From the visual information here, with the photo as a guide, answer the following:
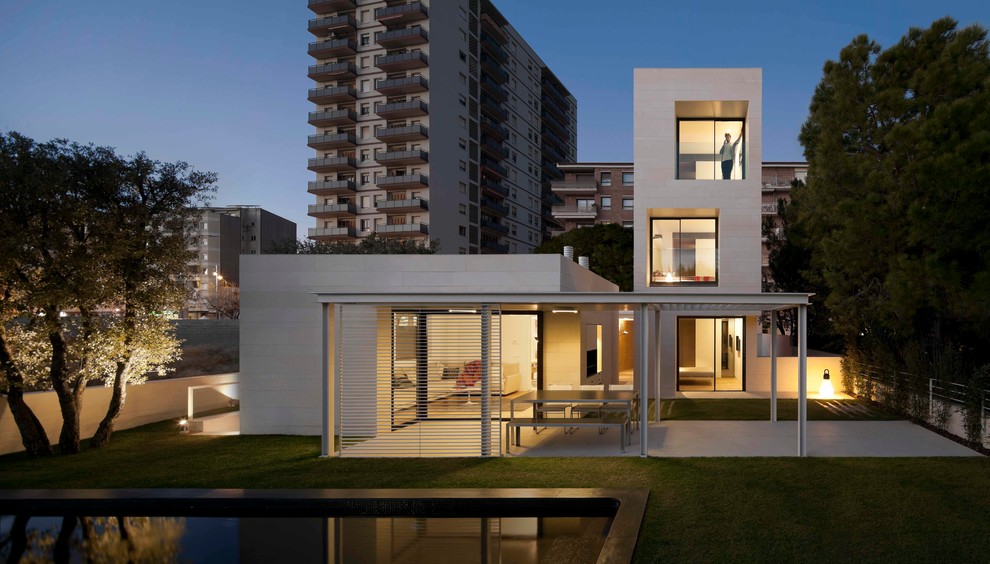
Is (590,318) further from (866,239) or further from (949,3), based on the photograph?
(949,3)

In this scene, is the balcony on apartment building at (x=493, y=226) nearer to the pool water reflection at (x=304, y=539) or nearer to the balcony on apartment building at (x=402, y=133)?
the balcony on apartment building at (x=402, y=133)

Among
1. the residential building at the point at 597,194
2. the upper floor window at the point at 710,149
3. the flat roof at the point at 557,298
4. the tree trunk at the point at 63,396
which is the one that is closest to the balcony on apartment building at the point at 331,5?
the residential building at the point at 597,194

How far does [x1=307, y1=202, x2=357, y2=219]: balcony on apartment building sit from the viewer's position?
173 feet

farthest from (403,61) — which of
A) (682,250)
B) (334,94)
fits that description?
(682,250)

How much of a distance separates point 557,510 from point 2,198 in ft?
33.2

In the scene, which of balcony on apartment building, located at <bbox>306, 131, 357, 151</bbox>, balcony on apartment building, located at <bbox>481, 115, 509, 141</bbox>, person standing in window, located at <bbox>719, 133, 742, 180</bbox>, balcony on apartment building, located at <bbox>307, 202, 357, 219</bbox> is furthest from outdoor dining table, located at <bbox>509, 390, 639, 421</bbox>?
balcony on apartment building, located at <bbox>481, 115, 509, 141</bbox>

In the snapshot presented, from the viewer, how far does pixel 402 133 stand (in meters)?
50.4

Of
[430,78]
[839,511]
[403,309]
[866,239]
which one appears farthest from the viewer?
[430,78]

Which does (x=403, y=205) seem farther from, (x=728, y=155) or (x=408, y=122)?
(x=728, y=155)

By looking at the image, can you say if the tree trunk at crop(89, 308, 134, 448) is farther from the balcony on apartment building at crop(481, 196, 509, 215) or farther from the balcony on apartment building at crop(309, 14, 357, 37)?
the balcony on apartment building at crop(309, 14, 357, 37)

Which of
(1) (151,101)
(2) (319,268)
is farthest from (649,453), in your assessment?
(1) (151,101)

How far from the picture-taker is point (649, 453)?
404 inches

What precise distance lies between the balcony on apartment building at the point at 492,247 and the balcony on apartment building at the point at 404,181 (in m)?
9.39

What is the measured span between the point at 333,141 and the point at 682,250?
4003cm
